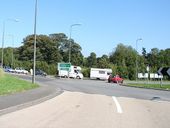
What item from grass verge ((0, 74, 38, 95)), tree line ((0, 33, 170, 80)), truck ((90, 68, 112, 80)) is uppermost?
tree line ((0, 33, 170, 80))

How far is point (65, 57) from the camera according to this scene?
17025 centimetres

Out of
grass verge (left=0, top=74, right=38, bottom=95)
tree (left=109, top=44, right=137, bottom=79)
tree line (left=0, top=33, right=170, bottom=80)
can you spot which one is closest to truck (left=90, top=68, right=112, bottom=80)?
tree line (left=0, top=33, right=170, bottom=80)

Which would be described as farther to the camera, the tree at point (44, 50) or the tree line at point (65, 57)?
the tree at point (44, 50)

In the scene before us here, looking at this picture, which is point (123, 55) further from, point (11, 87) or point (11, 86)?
point (11, 87)

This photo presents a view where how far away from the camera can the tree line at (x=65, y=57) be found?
123 metres

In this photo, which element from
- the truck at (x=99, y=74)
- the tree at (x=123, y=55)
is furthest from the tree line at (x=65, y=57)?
the truck at (x=99, y=74)

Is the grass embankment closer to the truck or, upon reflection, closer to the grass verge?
the grass verge

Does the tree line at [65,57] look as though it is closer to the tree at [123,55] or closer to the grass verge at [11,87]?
the tree at [123,55]

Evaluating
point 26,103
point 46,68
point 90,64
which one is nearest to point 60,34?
point 90,64

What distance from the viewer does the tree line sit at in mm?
123188

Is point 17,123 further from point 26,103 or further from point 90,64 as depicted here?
point 90,64

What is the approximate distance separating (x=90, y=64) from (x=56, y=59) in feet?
108

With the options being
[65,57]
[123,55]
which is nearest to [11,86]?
[65,57]

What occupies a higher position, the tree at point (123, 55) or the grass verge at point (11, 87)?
the tree at point (123, 55)
